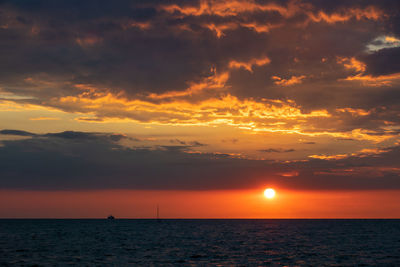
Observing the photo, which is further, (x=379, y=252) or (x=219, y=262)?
(x=379, y=252)

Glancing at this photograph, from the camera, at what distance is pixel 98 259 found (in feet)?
224

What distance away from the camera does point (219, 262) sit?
6500cm

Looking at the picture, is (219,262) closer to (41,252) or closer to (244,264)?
(244,264)

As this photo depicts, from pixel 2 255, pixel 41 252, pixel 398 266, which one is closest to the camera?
pixel 398 266

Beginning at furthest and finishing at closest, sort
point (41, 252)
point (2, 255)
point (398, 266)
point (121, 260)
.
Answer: point (41, 252), point (2, 255), point (121, 260), point (398, 266)

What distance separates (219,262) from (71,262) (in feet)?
71.7

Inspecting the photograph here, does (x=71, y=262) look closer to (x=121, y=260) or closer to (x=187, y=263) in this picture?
(x=121, y=260)

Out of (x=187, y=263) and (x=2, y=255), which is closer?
(x=187, y=263)

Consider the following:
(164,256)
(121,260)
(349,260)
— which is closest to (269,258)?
(349,260)

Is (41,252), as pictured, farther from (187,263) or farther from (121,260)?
(187,263)

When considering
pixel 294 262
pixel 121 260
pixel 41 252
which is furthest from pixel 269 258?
pixel 41 252

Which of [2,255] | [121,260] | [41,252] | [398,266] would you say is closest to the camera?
[398,266]

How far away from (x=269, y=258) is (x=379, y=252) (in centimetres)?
2582

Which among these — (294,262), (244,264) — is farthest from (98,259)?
(294,262)
